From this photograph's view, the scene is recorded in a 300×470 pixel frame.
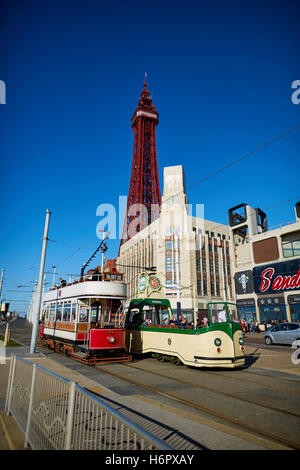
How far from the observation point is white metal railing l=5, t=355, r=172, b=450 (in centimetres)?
279

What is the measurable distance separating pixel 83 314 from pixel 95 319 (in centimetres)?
103

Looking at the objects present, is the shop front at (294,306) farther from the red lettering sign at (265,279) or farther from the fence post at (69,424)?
the fence post at (69,424)

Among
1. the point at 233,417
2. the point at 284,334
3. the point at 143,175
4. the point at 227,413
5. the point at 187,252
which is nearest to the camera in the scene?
the point at 233,417

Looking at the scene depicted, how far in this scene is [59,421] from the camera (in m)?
3.61

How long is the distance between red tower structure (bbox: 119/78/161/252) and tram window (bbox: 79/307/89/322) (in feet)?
206

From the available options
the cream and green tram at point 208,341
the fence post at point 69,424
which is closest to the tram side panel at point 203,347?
the cream and green tram at point 208,341

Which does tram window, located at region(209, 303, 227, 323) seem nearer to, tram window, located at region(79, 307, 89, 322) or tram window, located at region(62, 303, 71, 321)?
tram window, located at region(79, 307, 89, 322)

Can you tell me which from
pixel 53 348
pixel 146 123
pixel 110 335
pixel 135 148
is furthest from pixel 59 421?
pixel 146 123

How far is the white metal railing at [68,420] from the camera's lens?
279 cm

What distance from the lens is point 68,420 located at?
3318mm

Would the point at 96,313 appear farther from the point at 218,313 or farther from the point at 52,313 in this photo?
the point at 218,313

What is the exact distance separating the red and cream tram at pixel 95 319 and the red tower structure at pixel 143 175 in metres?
62.0

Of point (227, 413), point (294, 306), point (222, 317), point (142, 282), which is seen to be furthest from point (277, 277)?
point (227, 413)
